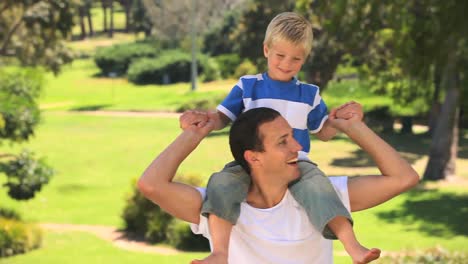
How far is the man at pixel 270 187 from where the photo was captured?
303 centimetres

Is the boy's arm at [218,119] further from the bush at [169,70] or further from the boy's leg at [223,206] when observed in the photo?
the bush at [169,70]

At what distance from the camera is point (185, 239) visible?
19.5 meters

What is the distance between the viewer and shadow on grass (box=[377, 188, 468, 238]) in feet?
68.3

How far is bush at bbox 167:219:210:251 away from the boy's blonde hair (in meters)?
16.4

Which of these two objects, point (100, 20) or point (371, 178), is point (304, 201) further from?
point (100, 20)

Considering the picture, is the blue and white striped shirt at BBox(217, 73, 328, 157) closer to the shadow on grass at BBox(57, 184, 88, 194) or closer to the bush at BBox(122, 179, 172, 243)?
the bush at BBox(122, 179, 172, 243)

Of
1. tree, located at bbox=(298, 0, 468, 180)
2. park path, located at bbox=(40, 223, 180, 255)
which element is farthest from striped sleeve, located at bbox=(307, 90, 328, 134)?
tree, located at bbox=(298, 0, 468, 180)

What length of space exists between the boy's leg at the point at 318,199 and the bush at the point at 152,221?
52.8 ft

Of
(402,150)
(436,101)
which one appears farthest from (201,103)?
(436,101)

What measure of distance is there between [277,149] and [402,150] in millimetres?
31712

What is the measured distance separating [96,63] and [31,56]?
30900 millimetres

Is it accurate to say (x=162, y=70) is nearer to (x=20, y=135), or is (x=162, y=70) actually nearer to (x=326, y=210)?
(x=20, y=135)

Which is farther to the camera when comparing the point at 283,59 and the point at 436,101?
the point at 436,101

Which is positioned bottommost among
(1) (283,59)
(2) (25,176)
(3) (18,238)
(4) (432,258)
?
(3) (18,238)
